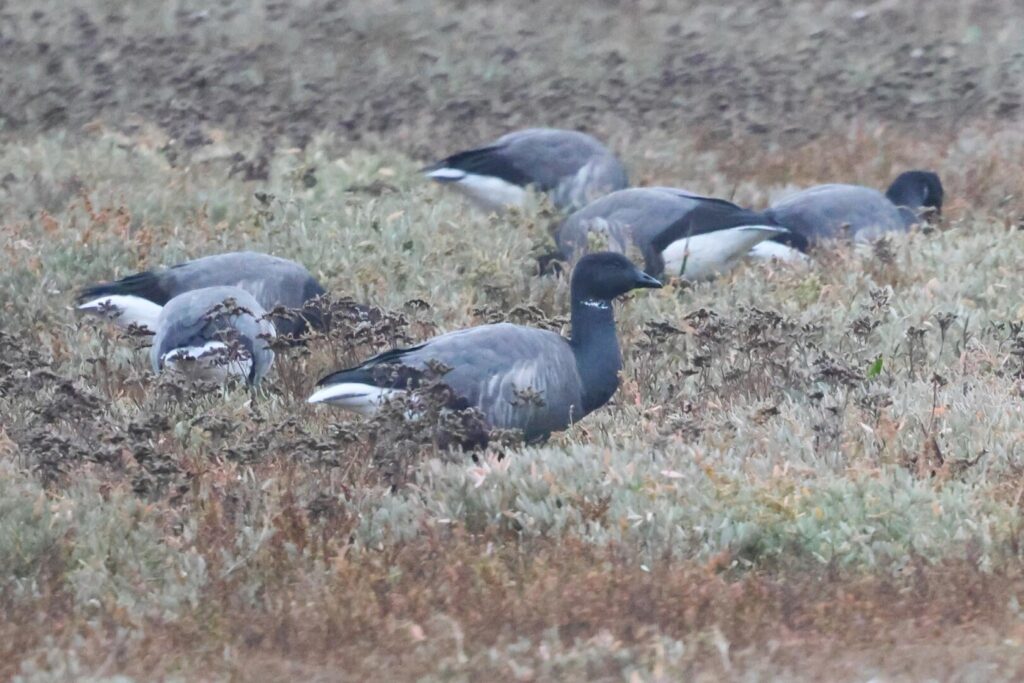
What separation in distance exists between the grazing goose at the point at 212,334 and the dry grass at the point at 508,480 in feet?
0.58

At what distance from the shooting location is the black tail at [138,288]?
1003 cm

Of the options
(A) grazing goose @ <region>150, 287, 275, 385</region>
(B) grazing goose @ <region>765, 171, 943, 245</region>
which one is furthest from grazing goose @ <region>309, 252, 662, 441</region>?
(B) grazing goose @ <region>765, 171, 943, 245</region>

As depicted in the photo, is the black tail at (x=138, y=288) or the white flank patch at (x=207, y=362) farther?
the black tail at (x=138, y=288)

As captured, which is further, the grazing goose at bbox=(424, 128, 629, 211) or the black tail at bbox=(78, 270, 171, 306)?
the grazing goose at bbox=(424, 128, 629, 211)

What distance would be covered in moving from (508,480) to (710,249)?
5.29 metres

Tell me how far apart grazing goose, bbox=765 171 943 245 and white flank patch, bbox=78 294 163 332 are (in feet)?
14.9

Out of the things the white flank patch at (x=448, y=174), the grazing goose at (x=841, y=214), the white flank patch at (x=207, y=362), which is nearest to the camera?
the white flank patch at (x=207, y=362)

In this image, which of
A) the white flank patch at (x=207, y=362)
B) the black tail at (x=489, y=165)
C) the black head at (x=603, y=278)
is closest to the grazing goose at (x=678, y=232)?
the black tail at (x=489, y=165)

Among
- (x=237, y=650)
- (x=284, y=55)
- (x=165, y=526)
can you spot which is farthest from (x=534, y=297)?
(x=284, y=55)

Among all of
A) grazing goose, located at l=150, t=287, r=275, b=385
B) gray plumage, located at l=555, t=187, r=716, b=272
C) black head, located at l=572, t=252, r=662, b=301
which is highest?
black head, located at l=572, t=252, r=662, b=301

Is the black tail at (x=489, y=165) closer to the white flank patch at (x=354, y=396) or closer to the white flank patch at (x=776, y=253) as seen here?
the white flank patch at (x=776, y=253)

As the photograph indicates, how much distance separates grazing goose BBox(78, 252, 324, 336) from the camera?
9.95 metres

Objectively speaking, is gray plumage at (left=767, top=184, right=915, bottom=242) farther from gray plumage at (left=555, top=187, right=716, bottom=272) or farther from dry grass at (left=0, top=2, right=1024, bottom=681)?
gray plumage at (left=555, top=187, right=716, bottom=272)

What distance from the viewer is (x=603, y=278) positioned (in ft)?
28.0
